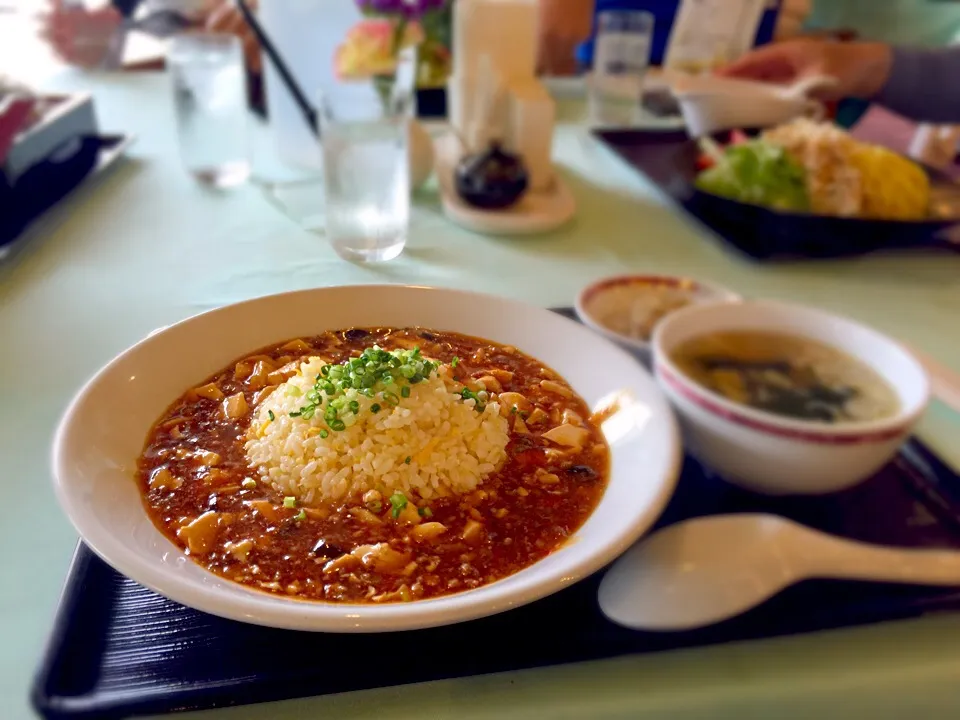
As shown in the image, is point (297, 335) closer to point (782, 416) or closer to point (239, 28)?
point (782, 416)

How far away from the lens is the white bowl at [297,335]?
539 millimetres

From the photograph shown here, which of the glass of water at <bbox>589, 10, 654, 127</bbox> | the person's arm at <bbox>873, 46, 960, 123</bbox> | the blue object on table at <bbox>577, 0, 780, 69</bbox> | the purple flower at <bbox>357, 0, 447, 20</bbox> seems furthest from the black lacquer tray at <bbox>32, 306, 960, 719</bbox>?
the blue object on table at <bbox>577, 0, 780, 69</bbox>

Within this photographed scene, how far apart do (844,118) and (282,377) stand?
2258 millimetres

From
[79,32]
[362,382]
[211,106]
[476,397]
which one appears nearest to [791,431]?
[476,397]

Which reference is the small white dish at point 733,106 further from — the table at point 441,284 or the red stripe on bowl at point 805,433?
the red stripe on bowl at point 805,433

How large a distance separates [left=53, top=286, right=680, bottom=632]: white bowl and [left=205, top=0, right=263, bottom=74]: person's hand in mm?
1144

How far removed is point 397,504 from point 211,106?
4.29 ft

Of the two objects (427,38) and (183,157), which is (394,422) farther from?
(427,38)

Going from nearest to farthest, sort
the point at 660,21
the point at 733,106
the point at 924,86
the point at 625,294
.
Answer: the point at 625,294 → the point at 733,106 → the point at 924,86 → the point at 660,21

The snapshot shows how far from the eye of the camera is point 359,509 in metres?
0.74

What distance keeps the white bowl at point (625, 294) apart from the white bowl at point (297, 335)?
122mm

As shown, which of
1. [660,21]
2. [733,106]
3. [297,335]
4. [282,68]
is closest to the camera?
[297,335]

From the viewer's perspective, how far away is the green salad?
4.79 ft

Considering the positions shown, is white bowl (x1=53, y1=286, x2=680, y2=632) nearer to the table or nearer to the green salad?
the table
